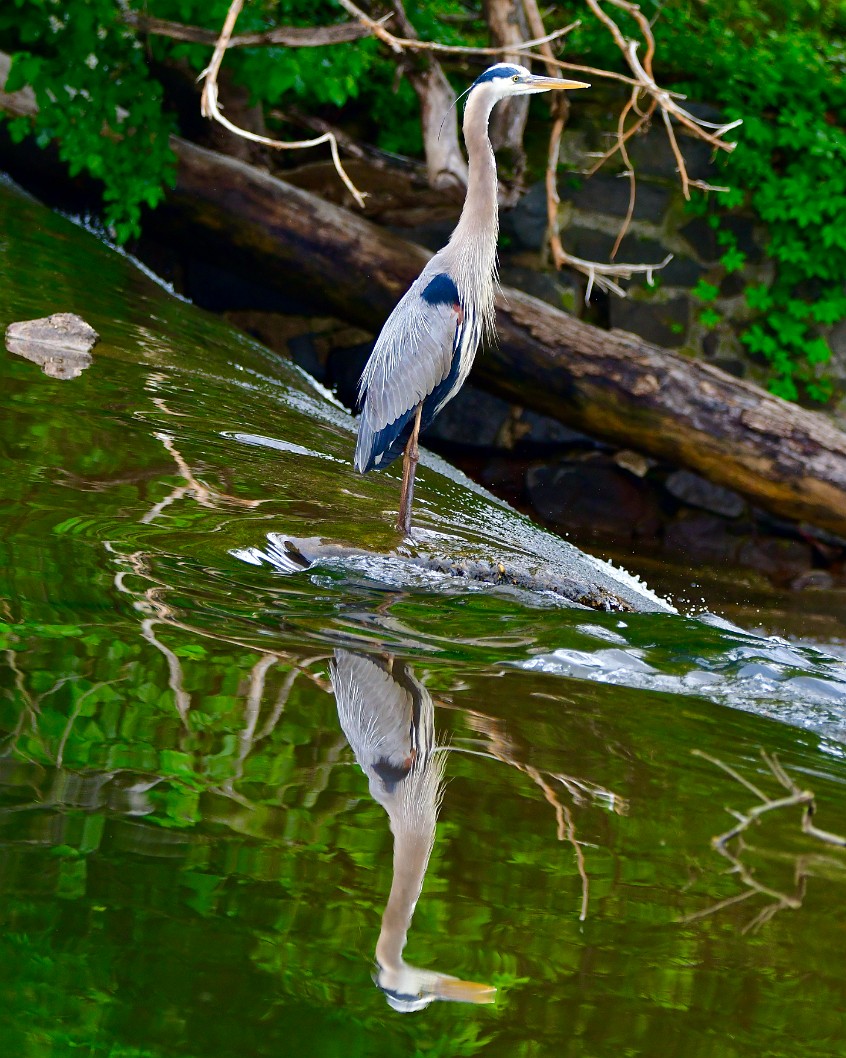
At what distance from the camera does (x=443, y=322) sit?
3.58m

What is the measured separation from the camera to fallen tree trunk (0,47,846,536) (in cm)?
579

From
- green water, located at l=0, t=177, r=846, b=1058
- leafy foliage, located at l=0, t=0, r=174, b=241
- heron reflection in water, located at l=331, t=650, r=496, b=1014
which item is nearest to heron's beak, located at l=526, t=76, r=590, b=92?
green water, located at l=0, t=177, r=846, b=1058

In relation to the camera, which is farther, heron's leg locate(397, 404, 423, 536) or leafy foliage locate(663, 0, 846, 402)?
leafy foliage locate(663, 0, 846, 402)

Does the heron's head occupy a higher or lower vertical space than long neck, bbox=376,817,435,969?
higher

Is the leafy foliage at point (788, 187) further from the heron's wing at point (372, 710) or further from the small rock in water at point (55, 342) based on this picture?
the heron's wing at point (372, 710)

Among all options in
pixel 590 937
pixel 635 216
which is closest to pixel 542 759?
pixel 590 937

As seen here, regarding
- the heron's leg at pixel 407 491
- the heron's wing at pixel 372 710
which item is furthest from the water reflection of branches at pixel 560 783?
the heron's leg at pixel 407 491

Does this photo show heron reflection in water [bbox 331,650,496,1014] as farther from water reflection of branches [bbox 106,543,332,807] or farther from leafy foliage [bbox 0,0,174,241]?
leafy foliage [bbox 0,0,174,241]

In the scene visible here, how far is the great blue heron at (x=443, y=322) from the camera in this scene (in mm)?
3582

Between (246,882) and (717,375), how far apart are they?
4.80 meters

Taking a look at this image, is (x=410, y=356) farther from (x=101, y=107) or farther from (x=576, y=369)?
(x=101, y=107)

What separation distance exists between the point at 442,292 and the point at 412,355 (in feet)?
0.68

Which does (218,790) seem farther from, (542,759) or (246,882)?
(542,759)

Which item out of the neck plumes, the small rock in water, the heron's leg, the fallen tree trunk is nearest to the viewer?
Result: the heron's leg
